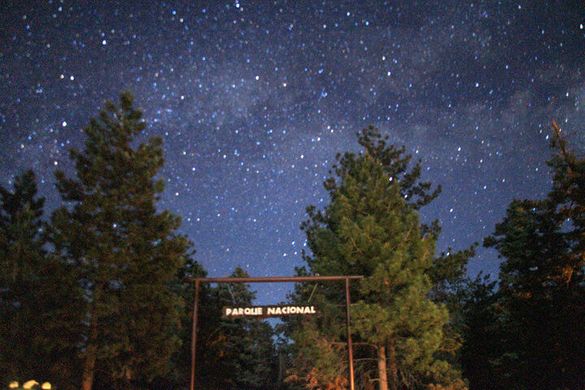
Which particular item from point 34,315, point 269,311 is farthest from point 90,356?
point 269,311

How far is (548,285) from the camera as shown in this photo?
22.1m

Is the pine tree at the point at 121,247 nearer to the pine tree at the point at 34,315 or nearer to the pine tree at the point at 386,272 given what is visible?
the pine tree at the point at 34,315

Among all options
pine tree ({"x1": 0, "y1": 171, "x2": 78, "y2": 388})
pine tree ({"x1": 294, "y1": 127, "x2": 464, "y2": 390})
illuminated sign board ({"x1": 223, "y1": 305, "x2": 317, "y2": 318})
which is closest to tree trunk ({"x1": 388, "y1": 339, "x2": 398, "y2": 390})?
pine tree ({"x1": 294, "y1": 127, "x2": 464, "y2": 390})

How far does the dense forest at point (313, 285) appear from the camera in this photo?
16.1 metres

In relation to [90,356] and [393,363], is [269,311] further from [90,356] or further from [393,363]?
[90,356]

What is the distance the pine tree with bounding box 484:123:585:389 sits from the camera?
19.2m

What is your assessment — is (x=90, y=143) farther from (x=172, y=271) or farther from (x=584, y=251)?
(x=584, y=251)

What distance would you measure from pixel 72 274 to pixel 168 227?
12.0 feet

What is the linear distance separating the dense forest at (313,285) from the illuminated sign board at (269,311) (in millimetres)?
2037

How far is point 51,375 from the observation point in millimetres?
17844

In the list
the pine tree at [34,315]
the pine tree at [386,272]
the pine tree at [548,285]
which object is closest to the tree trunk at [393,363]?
the pine tree at [386,272]

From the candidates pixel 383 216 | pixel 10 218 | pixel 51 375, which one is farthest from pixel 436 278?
pixel 10 218

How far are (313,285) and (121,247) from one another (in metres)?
7.14

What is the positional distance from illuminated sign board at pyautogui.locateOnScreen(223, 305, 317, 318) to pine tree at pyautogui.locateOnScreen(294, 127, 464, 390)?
2.80m
